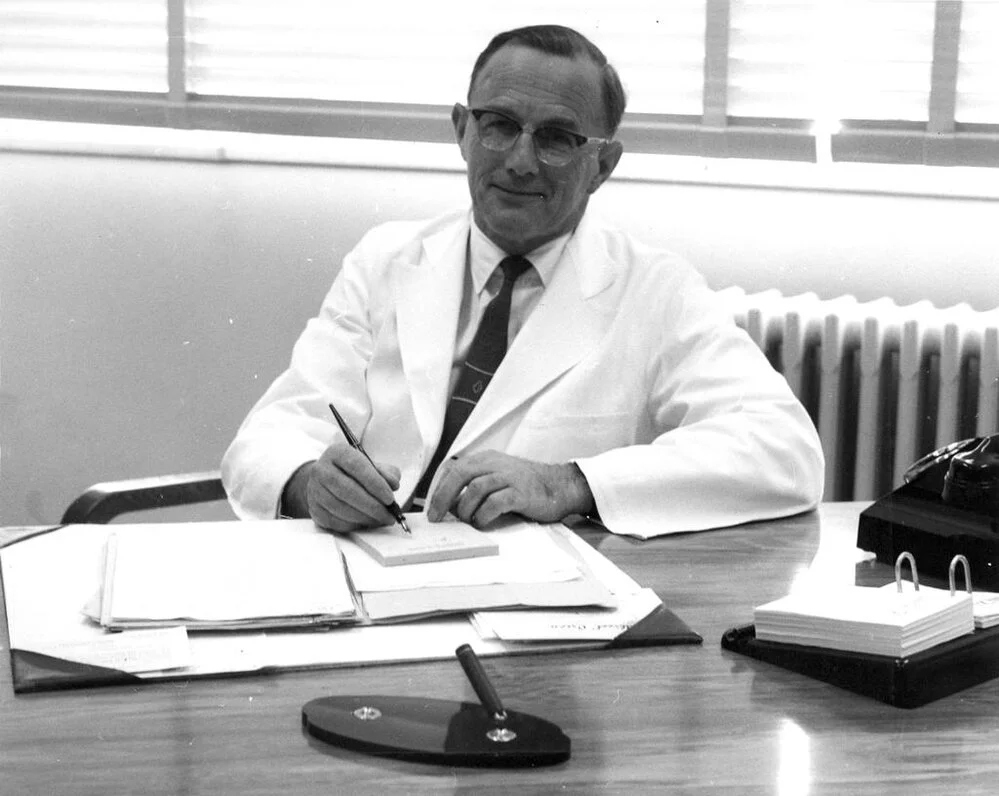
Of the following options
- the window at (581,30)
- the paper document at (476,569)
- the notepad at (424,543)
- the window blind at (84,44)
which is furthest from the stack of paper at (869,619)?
the window blind at (84,44)

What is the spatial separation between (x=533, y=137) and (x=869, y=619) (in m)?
1.33

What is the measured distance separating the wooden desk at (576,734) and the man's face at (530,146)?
118 centimetres

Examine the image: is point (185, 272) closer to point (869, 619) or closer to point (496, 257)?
point (496, 257)

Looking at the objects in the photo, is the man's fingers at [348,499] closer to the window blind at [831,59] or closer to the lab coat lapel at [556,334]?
the lab coat lapel at [556,334]

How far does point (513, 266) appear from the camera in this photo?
2.55 m

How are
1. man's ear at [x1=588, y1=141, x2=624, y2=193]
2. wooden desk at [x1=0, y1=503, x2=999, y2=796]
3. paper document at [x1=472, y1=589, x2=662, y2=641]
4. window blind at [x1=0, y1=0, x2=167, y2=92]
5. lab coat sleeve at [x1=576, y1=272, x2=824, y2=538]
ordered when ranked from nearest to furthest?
wooden desk at [x1=0, y1=503, x2=999, y2=796] < paper document at [x1=472, y1=589, x2=662, y2=641] < lab coat sleeve at [x1=576, y1=272, x2=824, y2=538] < man's ear at [x1=588, y1=141, x2=624, y2=193] < window blind at [x1=0, y1=0, x2=167, y2=92]

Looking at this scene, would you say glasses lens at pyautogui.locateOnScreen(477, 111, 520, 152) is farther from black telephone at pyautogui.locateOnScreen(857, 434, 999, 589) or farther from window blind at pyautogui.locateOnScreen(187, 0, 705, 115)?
window blind at pyautogui.locateOnScreen(187, 0, 705, 115)

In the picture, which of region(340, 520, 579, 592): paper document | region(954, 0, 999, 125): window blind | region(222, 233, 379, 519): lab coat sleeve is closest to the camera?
region(340, 520, 579, 592): paper document

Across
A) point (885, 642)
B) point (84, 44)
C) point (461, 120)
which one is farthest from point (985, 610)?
point (84, 44)

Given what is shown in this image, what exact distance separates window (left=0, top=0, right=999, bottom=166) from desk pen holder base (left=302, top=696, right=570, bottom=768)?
2.58 m

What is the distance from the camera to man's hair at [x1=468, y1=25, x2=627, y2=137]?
2430 mm

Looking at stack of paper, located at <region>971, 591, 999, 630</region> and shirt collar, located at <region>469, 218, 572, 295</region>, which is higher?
shirt collar, located at <region>469, 218, 572, 295</region>

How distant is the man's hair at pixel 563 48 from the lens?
2.43 metres

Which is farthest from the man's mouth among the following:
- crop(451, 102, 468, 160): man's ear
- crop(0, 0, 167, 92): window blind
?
crop(0, 0, 167, 92): window blind
